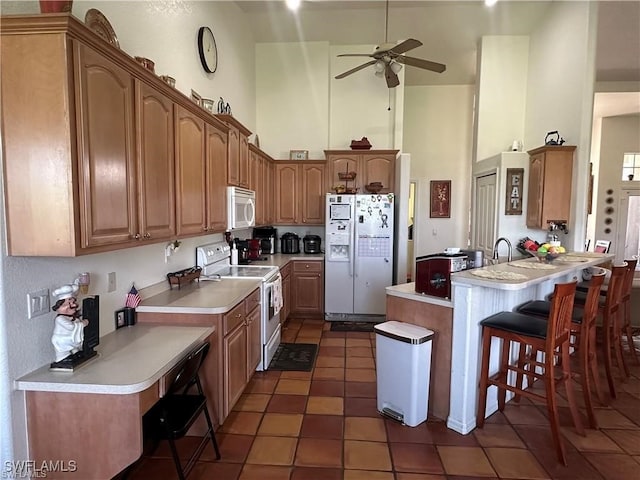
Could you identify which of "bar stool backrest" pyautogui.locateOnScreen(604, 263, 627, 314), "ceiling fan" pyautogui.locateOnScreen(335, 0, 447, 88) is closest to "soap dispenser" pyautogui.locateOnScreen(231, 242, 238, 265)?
"ceiling fan" pyautogui.locateOnScreen(335, 0, 447, 88)

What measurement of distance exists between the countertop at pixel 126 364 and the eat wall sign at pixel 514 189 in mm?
A: 4307

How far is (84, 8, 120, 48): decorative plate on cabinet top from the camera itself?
183cm

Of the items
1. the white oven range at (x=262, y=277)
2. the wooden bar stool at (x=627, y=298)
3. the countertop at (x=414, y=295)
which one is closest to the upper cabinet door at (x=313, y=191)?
the white oven range at (x=262, y=277)

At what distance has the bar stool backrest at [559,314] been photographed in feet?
6.88

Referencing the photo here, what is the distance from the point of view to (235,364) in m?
2.51

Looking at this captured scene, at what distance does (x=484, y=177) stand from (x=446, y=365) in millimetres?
3774

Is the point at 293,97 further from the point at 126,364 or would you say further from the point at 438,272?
the point at 126,364

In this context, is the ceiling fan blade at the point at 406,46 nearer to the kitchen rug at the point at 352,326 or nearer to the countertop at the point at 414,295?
the countertop at the point at 414,295

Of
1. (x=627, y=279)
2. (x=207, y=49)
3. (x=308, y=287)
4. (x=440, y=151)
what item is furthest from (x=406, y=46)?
(x=440, y=151)

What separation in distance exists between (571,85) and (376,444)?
4.34 meters

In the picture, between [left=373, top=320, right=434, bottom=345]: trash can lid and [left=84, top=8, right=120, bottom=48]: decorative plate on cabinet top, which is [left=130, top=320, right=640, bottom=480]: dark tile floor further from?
[left=84, top=8, right=120, bottom=48]: decorative plate on cabinet top

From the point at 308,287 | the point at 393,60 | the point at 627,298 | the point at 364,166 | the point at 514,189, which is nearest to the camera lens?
the point at 627,298

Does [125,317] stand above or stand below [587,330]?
above

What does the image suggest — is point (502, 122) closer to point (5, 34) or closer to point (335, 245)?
point (335, 245)
